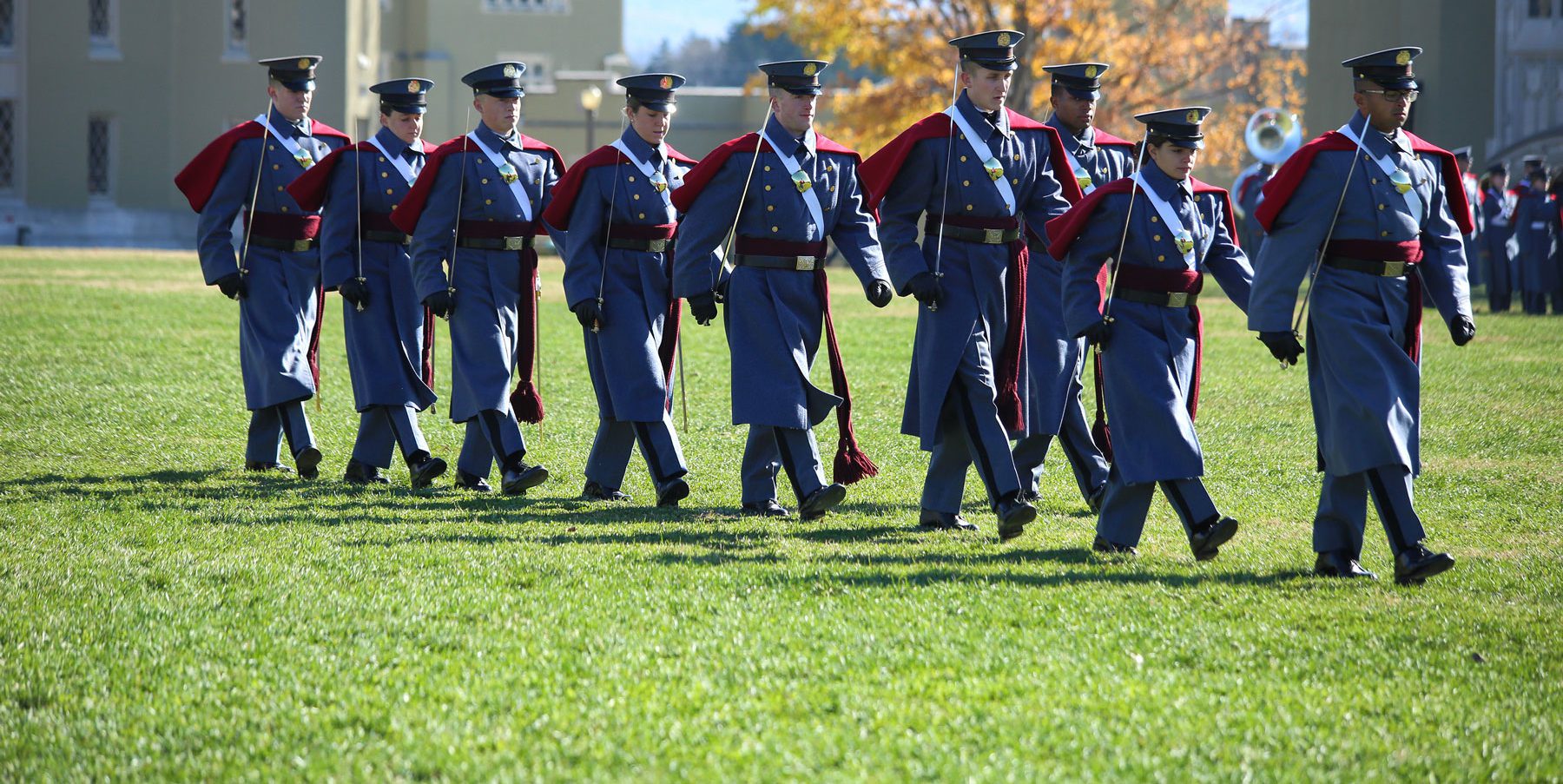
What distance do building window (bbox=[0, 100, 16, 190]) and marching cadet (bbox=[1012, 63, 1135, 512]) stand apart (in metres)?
39.8

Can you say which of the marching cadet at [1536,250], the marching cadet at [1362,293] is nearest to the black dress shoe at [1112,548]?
the marching cadet at [1362,293]

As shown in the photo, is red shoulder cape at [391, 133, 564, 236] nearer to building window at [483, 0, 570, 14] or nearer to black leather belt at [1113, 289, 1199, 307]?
black leather belt at [1113, 289, 1199, 307]

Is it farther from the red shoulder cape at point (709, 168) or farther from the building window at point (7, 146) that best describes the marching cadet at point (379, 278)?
the building window at point (7, 146)

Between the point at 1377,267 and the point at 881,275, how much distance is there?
7.56 feet

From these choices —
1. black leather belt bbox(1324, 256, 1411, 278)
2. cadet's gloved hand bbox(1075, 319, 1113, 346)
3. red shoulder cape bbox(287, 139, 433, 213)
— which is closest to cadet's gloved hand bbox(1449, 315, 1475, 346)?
black leather belt bbox(1324, 256, 1411, 278)

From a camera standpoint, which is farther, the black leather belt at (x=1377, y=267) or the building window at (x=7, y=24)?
the building window at (x=7, y=24)

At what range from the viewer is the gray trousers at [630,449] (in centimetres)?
884

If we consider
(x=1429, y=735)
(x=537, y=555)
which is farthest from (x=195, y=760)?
(x=1429, y=735)

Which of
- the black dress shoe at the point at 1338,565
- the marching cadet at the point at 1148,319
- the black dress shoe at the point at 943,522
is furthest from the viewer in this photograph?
the black dress shoe at the point at 943,522

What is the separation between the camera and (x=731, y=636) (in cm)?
595

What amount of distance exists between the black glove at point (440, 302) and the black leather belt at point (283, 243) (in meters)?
1.17

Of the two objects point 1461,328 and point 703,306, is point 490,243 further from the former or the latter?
point 1461,328

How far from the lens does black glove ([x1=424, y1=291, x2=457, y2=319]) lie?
29.3ft

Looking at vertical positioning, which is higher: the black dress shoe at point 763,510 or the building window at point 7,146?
the building window at point 7,146
